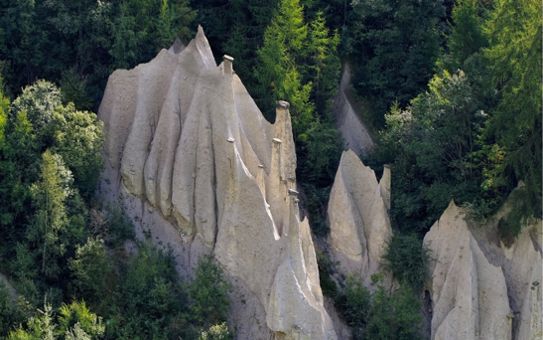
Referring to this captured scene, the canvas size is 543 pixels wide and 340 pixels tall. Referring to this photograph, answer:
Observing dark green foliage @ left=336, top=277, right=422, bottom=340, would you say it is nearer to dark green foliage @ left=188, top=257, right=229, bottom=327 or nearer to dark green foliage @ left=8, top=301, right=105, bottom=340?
dark green foliage @ left=188, top=257, right=229, bottom=327

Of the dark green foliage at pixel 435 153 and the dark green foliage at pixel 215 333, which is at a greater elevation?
the dark green foliage at pixel 435 153

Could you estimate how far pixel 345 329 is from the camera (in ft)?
114

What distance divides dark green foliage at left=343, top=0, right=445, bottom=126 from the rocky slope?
5998mm

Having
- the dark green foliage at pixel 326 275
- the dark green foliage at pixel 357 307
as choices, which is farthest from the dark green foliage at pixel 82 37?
the dark green foliage at pixel 357 307

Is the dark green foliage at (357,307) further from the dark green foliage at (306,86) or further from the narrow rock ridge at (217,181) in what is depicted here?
the dark green foliage at (306,86)

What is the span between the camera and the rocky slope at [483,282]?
110 feet

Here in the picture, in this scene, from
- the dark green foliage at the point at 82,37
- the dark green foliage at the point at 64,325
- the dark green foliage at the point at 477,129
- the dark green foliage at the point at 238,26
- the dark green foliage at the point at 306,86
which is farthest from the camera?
the dark green foliage at the point at 238,26

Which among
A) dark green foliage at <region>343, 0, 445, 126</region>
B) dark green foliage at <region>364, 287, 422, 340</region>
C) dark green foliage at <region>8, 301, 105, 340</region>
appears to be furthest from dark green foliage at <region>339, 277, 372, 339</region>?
dark green foliage at <region>343, 0, 445, 126</region>

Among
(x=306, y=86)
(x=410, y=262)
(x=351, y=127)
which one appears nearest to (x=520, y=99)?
(x=410, y=262)

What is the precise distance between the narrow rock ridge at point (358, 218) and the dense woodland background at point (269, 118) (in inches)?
17.7

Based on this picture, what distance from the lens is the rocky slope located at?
110ft

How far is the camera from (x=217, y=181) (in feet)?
115

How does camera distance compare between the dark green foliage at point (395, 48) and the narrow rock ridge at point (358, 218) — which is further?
the dark green foliage at point (395, 48)

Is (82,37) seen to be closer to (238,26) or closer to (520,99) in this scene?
(238,26)
